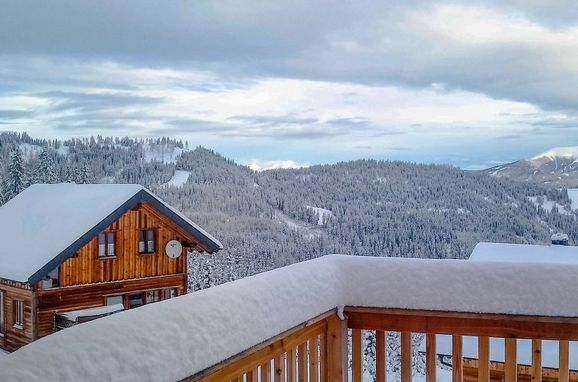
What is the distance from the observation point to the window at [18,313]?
24.3ft

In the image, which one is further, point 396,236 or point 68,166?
point 396,236

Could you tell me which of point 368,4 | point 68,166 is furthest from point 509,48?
point 68,166

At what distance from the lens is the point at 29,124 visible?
9.96m

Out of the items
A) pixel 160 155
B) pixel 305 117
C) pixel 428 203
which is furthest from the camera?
→ pixel 305 117

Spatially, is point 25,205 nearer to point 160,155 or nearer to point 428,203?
point 160,155

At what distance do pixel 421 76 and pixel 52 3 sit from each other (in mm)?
8906

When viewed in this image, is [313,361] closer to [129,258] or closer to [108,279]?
[108,279]

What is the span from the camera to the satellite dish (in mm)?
8312

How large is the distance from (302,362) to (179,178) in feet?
34.4

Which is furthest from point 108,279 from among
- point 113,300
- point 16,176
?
point 16,176

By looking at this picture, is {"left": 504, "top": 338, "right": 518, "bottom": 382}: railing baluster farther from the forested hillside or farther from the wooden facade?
the forested hillside

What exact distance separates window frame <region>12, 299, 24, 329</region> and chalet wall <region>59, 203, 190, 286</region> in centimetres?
70

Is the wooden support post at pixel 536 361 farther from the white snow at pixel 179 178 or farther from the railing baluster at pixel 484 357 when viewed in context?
the white snow at pixel 179 178

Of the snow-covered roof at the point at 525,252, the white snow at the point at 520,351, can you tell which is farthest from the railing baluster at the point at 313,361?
the snow-covered roof at the point at 525,252
